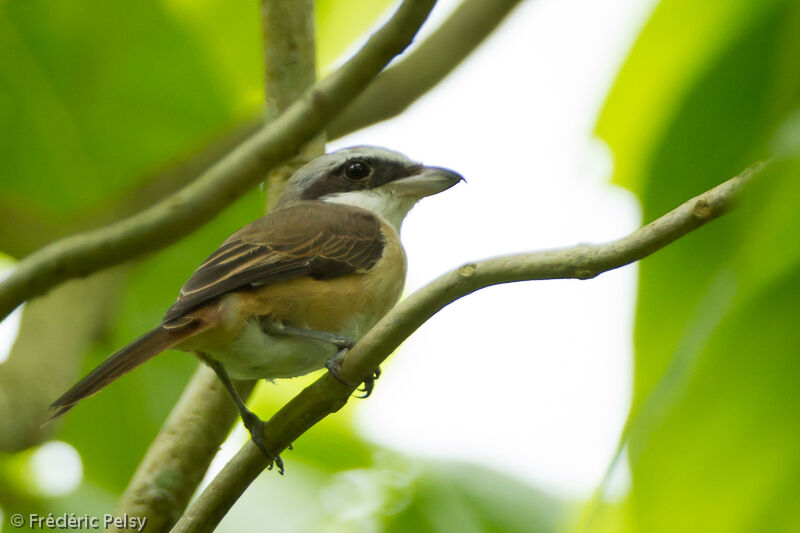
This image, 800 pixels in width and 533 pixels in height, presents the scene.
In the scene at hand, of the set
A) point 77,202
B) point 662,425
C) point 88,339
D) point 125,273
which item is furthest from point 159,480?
point 662,425

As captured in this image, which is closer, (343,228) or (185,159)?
(343,228)

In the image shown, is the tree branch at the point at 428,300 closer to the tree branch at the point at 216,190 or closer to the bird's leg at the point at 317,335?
the bird's leg at the point at 317,335

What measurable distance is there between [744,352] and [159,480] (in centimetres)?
344

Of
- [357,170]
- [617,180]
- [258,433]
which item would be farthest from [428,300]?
[357,170]

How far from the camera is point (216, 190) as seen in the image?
3.86 meters

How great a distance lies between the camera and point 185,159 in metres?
4.92

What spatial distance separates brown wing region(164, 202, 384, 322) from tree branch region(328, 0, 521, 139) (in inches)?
26.1

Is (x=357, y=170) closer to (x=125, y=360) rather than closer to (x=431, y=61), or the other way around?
(x=431, y=61)

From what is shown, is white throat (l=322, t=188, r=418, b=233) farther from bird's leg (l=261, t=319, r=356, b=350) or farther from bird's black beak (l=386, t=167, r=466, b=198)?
bird's leg (l=261, t=319, r=356, b=350)

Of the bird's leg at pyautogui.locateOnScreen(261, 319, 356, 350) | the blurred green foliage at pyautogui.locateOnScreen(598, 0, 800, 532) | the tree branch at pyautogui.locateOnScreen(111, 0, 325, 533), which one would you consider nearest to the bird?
the bird's leg at pyautogui.locateOnScreen(261, 319, 356, 350)

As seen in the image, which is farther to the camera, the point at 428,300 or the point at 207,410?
the point at 207,410

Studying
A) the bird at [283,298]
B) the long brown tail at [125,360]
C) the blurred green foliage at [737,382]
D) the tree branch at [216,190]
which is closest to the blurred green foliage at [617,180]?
the blurred green foliage at [737,382]

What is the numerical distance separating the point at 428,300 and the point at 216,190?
1.69m

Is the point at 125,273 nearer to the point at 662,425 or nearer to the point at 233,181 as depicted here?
the point at 233,181
